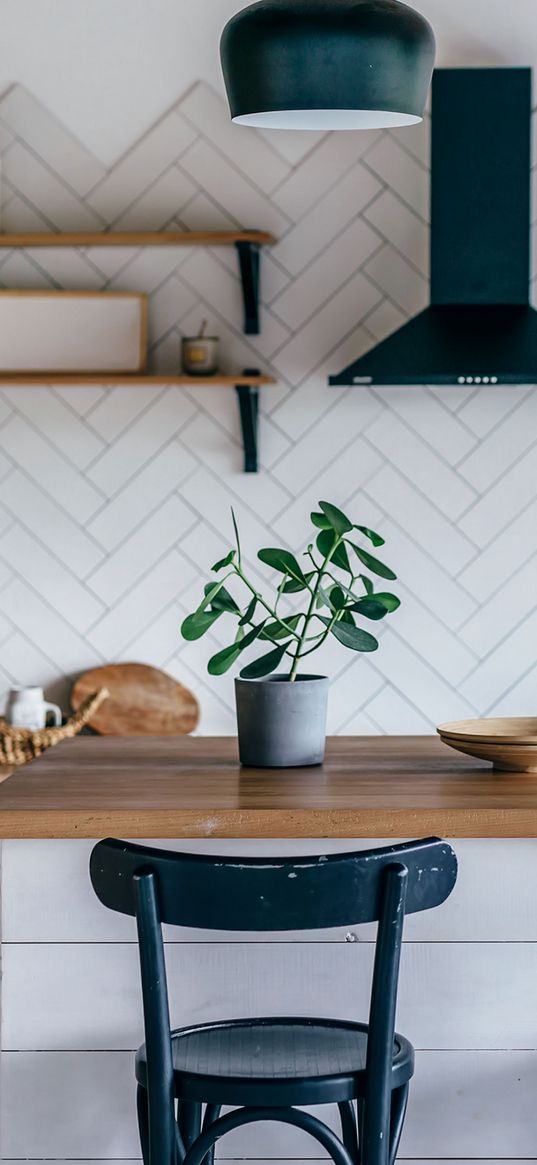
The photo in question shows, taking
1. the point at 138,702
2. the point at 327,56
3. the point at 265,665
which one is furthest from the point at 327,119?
the point at 138,702

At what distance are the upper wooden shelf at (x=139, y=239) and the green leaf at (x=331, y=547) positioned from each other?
1.53 m

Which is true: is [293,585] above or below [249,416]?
below

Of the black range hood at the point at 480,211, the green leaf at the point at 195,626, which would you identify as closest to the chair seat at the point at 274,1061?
the green leaf at the point at 195,626

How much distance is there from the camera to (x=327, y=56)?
1652 millimetres

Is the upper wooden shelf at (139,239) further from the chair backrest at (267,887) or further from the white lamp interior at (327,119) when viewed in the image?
the chair backrest at (267,887)

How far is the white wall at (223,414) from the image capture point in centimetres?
343

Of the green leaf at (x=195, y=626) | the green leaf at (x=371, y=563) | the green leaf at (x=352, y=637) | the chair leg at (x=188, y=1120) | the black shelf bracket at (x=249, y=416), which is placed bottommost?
the chair leg at (x=188, y=1120)

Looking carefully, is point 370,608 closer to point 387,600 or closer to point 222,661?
point 387,600

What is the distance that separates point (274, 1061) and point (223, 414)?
7.30ft

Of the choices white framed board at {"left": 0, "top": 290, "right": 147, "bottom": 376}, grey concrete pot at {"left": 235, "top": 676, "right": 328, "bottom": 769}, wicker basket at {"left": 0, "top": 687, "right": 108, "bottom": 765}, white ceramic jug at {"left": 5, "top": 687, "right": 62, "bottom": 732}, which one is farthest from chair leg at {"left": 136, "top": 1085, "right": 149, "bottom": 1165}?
white framed board at {"left": 0, "top": 290, "right": 147, "bottom": 376}

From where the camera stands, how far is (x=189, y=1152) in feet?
4.52

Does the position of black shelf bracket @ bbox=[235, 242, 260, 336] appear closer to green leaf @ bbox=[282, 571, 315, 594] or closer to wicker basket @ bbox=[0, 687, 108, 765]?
wicker basket @ bbox=[0, 687, 108, 765]

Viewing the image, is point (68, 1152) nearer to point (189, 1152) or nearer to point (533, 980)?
point (189, 1152)

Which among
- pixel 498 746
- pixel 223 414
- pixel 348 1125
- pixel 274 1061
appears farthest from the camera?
pixel 223 414
